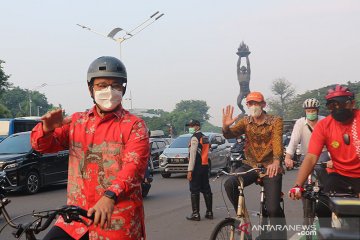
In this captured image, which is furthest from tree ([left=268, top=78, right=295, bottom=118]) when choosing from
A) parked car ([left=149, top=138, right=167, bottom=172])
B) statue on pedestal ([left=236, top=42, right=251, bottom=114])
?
parked car ([left=149, top=138, right=167, bottom=172])

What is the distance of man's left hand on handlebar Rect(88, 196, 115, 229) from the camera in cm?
255

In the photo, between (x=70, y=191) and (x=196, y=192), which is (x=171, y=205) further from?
(x=70, y=191)

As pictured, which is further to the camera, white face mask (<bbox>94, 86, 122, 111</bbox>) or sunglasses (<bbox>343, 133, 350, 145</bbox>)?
sunglasses (<bbox>343, 133, 350, 145</bbox>)

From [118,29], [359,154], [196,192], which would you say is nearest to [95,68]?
[359,154]

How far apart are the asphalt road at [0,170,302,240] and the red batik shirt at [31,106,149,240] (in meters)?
2.65

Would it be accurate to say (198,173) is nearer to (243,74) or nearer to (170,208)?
(170,208)

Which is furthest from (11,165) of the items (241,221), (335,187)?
(335,187)

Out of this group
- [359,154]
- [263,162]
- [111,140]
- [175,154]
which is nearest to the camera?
[111,140]

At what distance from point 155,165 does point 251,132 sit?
14431 millimetres

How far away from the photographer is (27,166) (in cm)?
1302

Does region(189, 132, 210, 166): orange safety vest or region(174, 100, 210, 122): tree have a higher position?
region(174, 100, 210, 122): tree

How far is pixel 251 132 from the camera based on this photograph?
5.74 metres

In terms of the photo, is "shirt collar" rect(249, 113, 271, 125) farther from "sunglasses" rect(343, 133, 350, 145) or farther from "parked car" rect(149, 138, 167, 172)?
"parked car" rect(149, 138, 167, 172)

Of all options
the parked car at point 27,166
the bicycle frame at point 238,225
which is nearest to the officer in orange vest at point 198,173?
the bicycle frame at point 238,225
